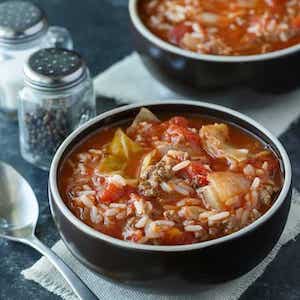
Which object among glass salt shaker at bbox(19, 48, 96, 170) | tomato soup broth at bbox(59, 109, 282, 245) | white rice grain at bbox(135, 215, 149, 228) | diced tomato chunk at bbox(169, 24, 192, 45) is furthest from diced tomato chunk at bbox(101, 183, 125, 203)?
diced tomato chunk at bbox(169, 24, 192, 45)

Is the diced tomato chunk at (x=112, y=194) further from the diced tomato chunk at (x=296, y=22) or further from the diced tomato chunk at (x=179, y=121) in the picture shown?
the diced tomato chunk at (x=296, y=22)

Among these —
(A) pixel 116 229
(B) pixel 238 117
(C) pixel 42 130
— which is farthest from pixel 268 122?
(A) pixel 116 229

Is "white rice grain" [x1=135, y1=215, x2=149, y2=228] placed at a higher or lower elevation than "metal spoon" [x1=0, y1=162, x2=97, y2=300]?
higher

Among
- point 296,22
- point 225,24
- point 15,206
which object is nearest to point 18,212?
point 15,206

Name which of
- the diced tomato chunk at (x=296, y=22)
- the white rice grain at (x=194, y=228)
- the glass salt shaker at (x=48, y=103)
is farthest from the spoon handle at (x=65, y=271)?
the diced tomato chunk at (x=296, y=22)

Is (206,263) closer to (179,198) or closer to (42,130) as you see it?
(179,198)

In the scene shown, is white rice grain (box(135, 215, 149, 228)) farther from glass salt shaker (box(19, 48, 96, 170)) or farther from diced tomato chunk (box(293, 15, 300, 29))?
diced tomato chunk (box(293, 15, 300, 29))
